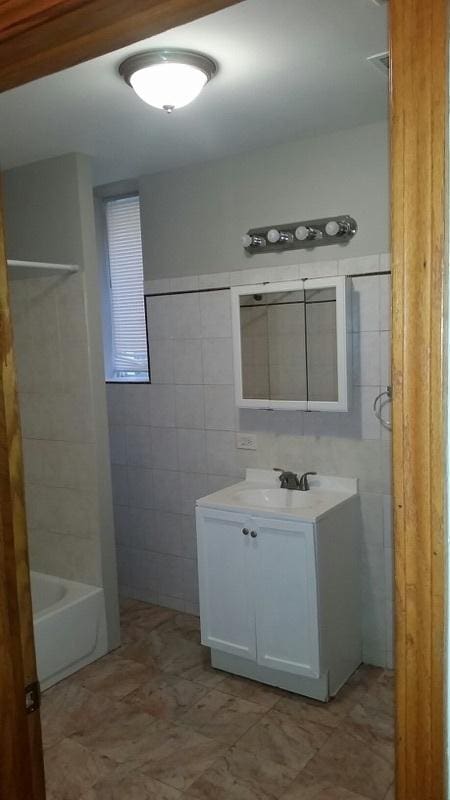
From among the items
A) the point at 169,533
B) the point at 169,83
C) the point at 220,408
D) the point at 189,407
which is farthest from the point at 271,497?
the point at 169,83

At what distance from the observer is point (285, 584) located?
2.87 metres

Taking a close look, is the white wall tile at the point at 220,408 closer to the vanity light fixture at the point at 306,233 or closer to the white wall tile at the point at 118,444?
the white wall tile at the point at 118,444

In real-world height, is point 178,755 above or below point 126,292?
below

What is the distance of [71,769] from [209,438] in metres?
1.75

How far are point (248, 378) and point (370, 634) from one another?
144cm

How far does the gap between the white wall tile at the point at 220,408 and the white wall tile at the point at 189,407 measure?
0.14 ft

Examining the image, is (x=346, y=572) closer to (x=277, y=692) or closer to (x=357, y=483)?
(x=357, y=483)

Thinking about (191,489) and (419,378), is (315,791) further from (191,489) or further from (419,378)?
(419,378)

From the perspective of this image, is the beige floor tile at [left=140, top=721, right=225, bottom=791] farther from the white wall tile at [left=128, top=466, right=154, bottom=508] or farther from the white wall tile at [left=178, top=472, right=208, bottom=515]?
the white wall tile at [left=128, top=466, right=154, bottom=508]

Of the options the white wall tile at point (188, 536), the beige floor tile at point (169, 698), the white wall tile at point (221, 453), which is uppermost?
the white wall tile at point (221, 453)

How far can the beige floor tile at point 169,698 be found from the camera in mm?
2877

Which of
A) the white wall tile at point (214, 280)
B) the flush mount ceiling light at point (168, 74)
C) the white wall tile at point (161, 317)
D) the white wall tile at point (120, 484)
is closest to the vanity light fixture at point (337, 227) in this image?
the white wall tile at point (214, 280)

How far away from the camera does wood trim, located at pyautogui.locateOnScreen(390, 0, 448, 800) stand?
0.69m

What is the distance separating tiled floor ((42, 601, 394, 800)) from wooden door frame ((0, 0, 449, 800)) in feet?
6.21
